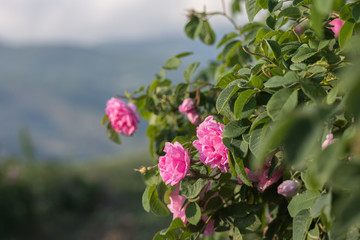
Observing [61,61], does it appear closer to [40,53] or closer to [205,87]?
[40,53]

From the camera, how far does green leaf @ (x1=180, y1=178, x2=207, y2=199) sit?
0.87 metres

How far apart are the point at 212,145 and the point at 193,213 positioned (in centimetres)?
18

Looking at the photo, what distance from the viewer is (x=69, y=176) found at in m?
6.90

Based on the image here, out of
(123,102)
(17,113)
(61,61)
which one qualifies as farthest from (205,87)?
(61,61)

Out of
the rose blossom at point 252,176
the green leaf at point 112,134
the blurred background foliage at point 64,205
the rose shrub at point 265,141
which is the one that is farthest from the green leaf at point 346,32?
the blurred background foliage at point 64,205

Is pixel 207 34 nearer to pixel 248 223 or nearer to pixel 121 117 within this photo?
pixel 121 117

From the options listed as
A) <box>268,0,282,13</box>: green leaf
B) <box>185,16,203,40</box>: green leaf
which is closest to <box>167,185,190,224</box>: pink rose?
<box>268,0,282,13</box>: green leaf

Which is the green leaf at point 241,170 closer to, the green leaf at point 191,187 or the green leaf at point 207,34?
the green leaf at point 191,187

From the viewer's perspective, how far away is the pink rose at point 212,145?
819mm

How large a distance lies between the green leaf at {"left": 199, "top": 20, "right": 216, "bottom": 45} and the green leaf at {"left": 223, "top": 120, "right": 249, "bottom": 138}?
622 mm

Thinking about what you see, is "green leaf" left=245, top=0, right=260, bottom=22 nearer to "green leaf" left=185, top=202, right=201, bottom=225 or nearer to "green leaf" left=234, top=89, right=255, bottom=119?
"green leaf" left=234, top=89, right=255, bottom=119

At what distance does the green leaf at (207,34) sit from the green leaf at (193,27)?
3cm

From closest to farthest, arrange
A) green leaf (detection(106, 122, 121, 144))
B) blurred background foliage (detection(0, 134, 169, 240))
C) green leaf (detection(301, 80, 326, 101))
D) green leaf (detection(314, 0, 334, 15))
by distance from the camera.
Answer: green leaf (detection(314, 0, 334, 15)) < green leaf (detection(301, 80, 326, 101)) < green leaf (detection(106, 122, 121, 144)) < blurred background foliage (detection(0, 134, 169, 240))

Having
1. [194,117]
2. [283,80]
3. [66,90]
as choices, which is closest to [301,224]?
[283,80]
